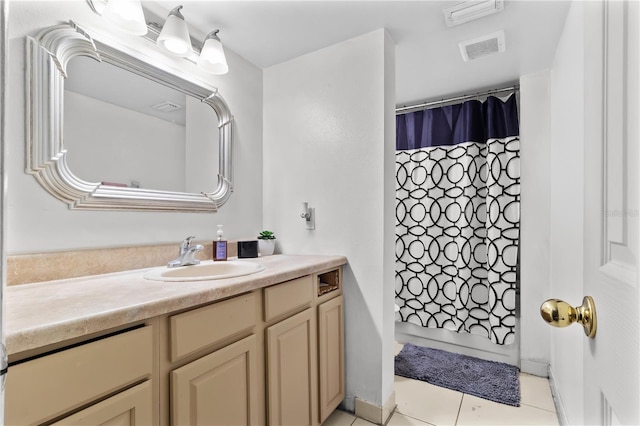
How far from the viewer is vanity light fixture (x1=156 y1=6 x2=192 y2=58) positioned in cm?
144

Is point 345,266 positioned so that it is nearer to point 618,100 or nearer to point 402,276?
point 402,276

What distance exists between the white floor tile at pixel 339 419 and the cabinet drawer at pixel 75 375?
1.22m

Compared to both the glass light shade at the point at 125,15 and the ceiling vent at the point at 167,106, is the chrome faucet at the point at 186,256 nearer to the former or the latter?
the ceiling vent at the point at 167,106

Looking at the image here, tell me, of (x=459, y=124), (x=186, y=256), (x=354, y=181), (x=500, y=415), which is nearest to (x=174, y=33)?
(x=186, y=256)

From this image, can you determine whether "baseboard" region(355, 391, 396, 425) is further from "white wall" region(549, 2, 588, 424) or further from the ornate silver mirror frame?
the ornate silver mirror frame

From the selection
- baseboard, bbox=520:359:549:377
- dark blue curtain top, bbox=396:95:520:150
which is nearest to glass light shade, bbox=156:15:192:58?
dark blue curtain top, bbox=396:95:520:150

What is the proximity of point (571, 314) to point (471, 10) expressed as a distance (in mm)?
1561

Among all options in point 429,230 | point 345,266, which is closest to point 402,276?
point 429,230

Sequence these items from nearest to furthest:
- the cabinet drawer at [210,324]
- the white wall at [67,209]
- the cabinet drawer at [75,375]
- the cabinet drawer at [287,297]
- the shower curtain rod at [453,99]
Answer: the cabinet drawer at [75,375] < the cabinet drawer at [210,324] < the white wall at [67,209] < the cabinet drawer at [287,297] < the shower curtain rod at [453,99]

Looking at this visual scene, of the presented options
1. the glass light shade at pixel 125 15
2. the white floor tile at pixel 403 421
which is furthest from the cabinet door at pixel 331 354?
the glass light shade at pixel 125 15

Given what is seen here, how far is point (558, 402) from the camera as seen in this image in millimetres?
1772

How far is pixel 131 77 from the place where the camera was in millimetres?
1454

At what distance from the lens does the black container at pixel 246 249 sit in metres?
1.79

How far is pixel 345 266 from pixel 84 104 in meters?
1.43
